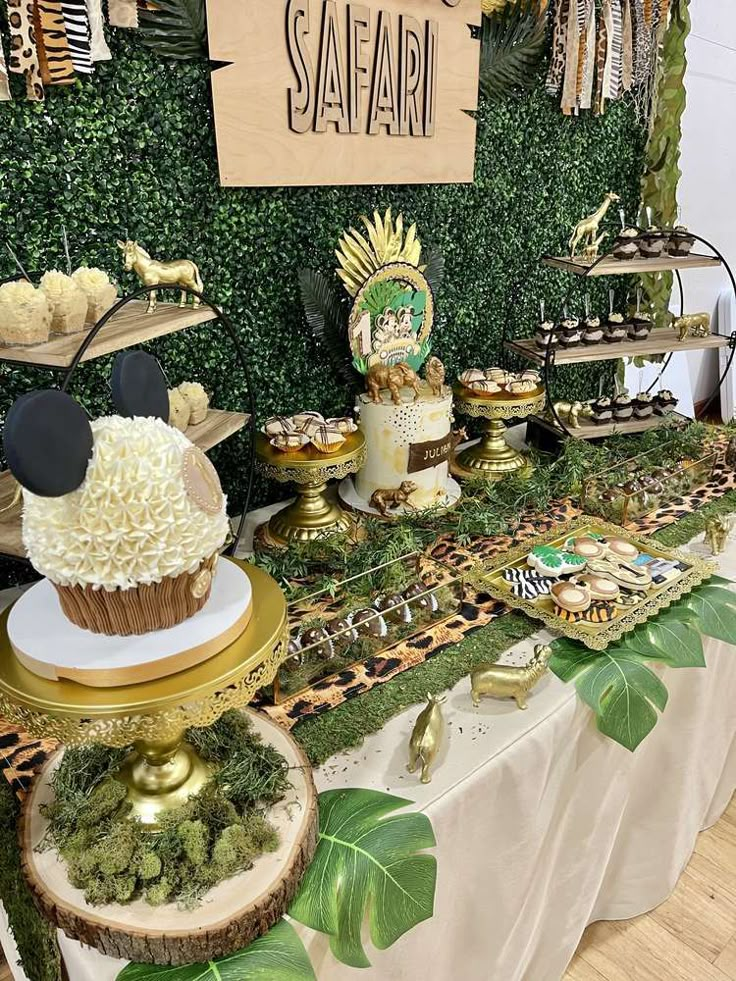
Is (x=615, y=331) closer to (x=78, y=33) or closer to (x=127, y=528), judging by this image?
(x=78, y=33)

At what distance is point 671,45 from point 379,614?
2.04 meters

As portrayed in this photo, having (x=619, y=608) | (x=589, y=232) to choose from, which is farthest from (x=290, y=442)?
(x=589, y=232)

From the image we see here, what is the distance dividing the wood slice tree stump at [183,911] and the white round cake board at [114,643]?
0.84 feet

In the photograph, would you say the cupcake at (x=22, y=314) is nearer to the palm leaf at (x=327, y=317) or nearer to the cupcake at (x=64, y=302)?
the cupcake at (x=64, y=302)

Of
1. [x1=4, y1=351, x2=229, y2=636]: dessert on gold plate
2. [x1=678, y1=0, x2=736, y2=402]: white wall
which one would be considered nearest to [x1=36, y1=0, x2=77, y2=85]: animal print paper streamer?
[x1=4, y1=351, x2=229, y2=636]: dessert on gold plate

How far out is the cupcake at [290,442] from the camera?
5.07ft

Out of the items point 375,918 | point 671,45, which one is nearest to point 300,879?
point 375,918

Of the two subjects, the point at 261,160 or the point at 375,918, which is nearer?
the point at 375,918

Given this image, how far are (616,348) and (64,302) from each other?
1.46m

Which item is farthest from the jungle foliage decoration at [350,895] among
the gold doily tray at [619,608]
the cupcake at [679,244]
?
the cupcake at [679,244]

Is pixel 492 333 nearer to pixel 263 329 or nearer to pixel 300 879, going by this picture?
pixel 263 329

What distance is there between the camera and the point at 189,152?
1430mm

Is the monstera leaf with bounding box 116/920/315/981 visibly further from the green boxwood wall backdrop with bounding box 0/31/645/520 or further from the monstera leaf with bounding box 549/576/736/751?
the green boxwood wall backdrop with bounding box 0/31/645/520

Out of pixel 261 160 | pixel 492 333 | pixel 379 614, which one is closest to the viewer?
pixel 379 614
